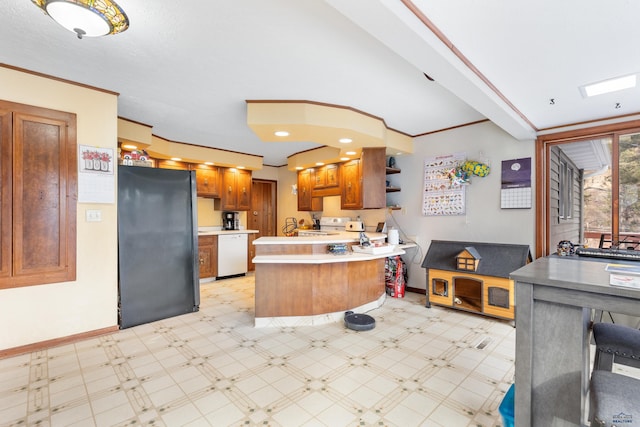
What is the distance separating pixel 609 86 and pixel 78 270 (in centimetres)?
518

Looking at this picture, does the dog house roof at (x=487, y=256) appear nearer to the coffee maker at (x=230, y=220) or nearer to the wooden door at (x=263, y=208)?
the coffee maker at (x=230, y=220)

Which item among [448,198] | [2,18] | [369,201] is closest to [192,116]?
[2,18]

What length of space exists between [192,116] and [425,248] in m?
3.96

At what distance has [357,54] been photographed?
2.27 m

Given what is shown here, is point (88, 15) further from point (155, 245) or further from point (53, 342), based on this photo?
point (53, 342)

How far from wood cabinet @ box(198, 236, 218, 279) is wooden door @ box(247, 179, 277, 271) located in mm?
1555

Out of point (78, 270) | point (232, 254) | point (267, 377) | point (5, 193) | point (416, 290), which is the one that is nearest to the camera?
point (267, 377)

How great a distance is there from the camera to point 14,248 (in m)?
2.57

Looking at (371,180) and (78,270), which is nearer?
(78,270)

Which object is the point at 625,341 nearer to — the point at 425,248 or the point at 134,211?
the point at 425,248

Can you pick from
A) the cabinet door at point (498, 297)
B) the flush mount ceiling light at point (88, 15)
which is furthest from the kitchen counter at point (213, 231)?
the cabinet door at point (498, 297)

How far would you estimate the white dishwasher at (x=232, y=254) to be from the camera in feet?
18.1

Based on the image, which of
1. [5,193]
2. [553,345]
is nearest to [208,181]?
[5,193]

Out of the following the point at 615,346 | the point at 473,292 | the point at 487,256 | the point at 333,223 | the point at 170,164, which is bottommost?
the point at 473,292
